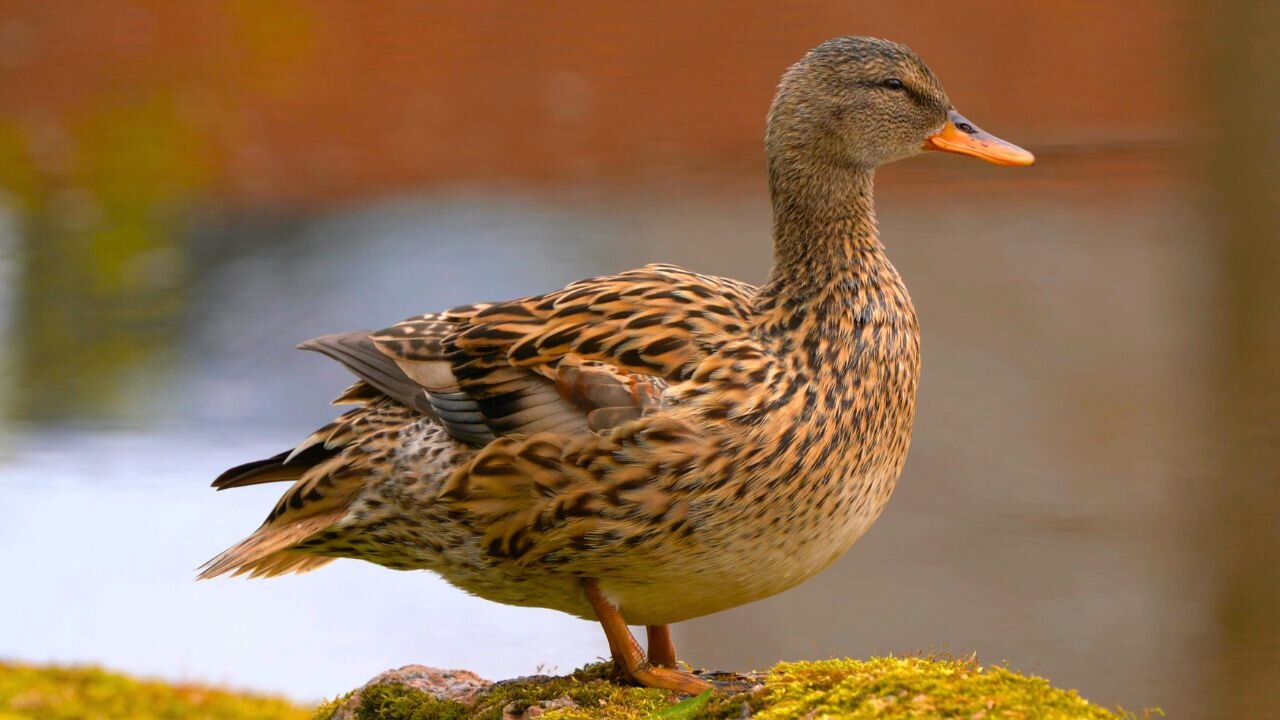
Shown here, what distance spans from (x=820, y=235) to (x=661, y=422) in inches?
28.8

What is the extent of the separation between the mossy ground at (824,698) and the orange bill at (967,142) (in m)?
1.33

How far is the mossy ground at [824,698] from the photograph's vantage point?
2639mm

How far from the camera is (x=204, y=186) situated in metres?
10.8

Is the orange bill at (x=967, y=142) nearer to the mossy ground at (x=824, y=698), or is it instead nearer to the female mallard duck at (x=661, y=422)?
the female mallard duck at (x=661, y=422)

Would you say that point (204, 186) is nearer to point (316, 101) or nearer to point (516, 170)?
point (316, 101)

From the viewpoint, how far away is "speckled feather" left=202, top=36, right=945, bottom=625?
10.5 ft

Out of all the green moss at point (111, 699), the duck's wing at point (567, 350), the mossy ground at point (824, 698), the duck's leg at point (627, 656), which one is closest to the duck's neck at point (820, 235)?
the duck's wing at point (567, 350)

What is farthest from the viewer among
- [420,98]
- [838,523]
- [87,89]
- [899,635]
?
[87,89]

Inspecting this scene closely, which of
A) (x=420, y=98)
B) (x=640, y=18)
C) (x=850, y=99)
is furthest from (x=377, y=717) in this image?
(x=420, y=98)

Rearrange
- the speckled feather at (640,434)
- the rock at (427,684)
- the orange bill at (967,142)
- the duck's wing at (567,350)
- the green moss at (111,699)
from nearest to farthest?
1. the speckled feather at (640,434)
2. the duck's wing at (567,350)
3. the rock at (427,684)
4. the orange bill at (967,142)
5. the green moss at (111,699)

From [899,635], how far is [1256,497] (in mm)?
2503

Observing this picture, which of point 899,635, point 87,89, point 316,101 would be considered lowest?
point 899,635

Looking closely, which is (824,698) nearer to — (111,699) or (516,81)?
(111,699)

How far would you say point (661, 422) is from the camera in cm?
320
